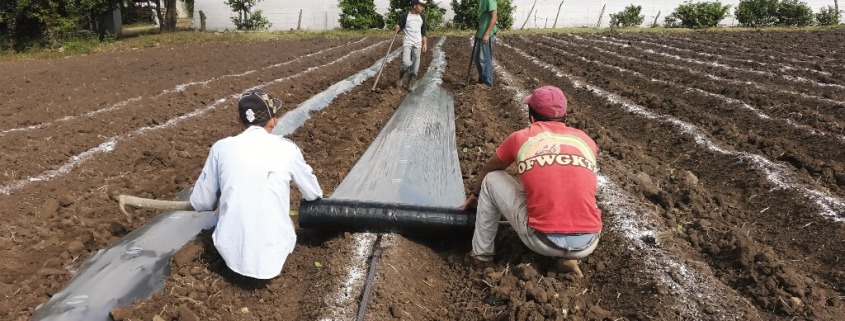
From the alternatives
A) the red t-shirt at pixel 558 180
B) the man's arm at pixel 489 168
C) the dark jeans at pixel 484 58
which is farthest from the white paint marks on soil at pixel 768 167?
the man's arm at pixel 489 168

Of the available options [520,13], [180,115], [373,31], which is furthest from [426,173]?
[520,13]

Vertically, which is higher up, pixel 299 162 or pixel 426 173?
pixel 299 162

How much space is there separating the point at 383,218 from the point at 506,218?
2.67ft

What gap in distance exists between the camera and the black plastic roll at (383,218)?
3480 mm

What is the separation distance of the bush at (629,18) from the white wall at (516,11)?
1.94 metres

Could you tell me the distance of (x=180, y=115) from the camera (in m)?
7.25

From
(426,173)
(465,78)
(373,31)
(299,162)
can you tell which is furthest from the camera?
(373,31)

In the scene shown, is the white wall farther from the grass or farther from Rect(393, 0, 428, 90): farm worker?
Rect(393, 0, 428, 90): farm worker

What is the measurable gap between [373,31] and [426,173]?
74.0ft

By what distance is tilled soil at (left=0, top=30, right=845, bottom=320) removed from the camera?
2.95 meters

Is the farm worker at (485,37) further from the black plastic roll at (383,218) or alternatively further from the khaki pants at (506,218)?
the khaki pants at (506,218)

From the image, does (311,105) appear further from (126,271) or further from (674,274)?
(674,274)

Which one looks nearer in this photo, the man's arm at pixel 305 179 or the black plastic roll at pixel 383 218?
the man's arm at pixel 305 179

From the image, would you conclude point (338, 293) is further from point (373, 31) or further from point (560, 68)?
point (373, 31)
